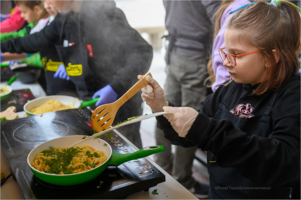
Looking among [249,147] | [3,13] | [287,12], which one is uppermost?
[287,12]

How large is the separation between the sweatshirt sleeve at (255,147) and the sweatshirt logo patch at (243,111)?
0.59ft

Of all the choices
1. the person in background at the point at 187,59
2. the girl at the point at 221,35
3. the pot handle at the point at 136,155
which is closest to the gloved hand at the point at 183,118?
the pot handle at the point at 136,155

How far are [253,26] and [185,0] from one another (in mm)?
1160

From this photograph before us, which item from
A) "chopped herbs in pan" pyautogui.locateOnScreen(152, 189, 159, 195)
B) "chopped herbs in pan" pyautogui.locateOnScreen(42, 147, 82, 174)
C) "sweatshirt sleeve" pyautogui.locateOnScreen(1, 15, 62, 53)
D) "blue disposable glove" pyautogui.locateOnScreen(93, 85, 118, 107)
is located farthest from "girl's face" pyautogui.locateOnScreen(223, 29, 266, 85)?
"sweatshirt sleeve" pyautogui.locateOnScreen(1, 15, 62, 53)

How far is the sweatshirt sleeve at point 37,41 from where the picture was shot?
78.5 inches

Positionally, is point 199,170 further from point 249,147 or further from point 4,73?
point 4,73

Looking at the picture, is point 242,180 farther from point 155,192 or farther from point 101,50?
point 101,50

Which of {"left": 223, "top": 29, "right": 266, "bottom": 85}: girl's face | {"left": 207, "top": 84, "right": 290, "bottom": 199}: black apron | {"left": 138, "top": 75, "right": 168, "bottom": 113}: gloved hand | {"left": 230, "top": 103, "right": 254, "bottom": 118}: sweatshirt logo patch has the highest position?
{"left": 223, "top": 29, "right": 266, "bottom": 85}: girl's face

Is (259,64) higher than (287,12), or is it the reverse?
(287,12)

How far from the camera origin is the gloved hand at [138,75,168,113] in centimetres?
107

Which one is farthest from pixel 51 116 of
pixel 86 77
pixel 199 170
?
pixel 199 170

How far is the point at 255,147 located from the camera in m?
0.82

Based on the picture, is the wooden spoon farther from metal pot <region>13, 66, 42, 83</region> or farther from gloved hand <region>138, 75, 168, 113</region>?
metal pot <region>13, 66, 42, 83</region>

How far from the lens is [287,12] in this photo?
3.16ft
